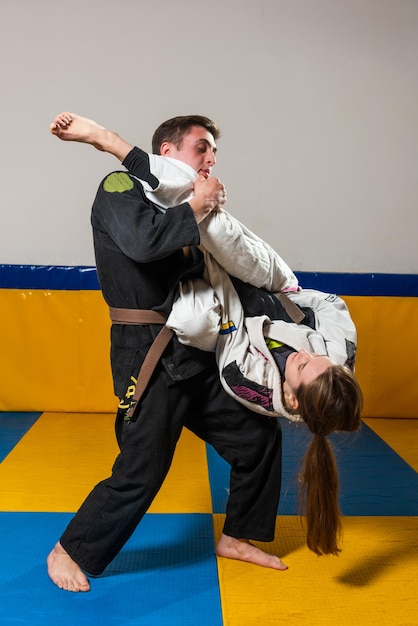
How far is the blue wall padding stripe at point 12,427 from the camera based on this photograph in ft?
12.9

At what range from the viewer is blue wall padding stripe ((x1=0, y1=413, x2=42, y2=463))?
3.95m

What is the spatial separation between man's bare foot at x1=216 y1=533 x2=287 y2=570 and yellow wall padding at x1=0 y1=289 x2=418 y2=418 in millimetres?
2055

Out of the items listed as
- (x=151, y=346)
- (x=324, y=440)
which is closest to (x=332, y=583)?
(x=324, y=440)

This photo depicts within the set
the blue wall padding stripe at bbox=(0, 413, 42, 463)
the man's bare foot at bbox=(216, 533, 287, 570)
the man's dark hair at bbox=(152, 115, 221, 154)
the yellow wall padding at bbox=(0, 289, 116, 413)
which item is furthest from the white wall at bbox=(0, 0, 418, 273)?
the man's bare foot at bbox=(216, 533, 287, 570)

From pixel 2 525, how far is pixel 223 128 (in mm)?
2843

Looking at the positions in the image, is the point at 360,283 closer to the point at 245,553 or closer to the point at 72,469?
the point at 72,469

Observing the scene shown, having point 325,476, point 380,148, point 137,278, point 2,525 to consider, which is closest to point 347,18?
point 380,148

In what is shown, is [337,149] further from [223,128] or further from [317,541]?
[317,541]

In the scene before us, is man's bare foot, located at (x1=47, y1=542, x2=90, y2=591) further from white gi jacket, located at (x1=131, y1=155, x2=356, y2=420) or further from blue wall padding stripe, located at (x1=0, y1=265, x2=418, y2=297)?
blue wall padding stripe, located at (x1=0, y1=265, x2=418, y2=297)

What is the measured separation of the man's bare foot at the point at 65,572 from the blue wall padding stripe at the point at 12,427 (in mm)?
1363

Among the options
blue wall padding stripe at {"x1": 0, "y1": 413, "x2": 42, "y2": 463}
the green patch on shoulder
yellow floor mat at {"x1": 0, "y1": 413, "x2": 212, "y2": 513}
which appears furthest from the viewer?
blue wall padding stripe at {"x1": 0, "y1": 413, "x2": 42, "y2": 463}

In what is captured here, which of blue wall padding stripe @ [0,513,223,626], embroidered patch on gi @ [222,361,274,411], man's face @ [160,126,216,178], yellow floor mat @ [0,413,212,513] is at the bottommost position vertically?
yellow floor mat @ [0,413,212,513]

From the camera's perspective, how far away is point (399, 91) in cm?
464

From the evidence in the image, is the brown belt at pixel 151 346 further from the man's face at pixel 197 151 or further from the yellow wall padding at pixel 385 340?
the yellow wall padding at pixel 385 340
